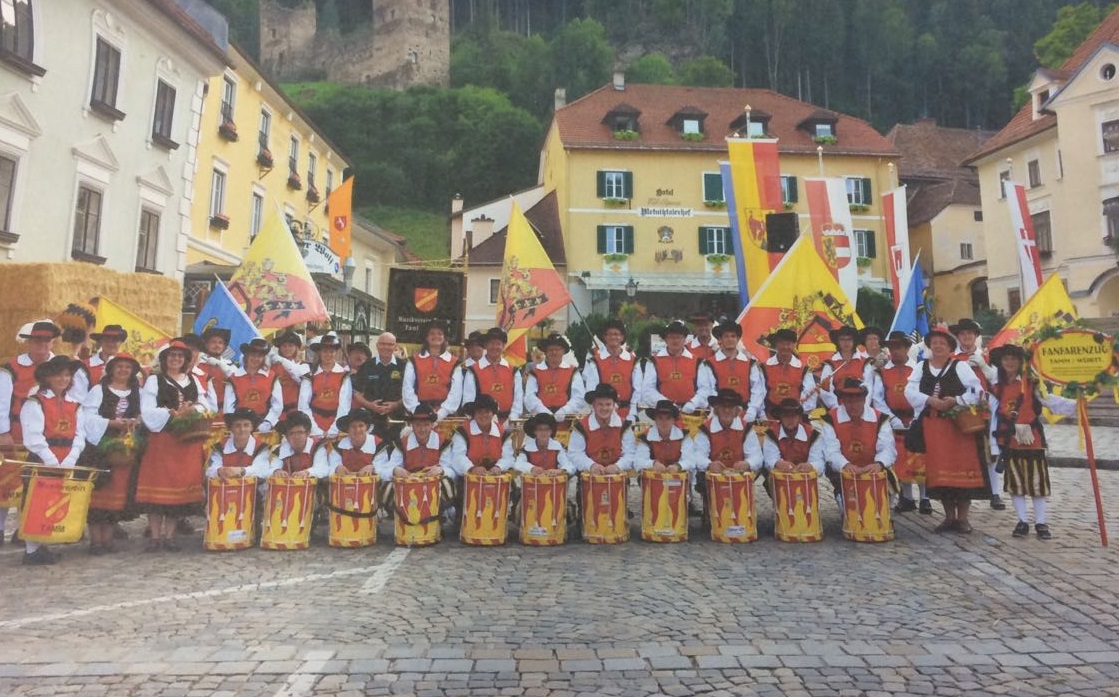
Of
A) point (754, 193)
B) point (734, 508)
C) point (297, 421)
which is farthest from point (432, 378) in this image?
point (754, 193)

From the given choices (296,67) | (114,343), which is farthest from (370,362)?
(296,67)

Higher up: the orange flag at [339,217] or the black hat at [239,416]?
the orange flag at [339,217]

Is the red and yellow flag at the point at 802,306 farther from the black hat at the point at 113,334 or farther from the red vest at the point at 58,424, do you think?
the red vest at the point at 58,424

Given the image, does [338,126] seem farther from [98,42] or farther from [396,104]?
[98,42]

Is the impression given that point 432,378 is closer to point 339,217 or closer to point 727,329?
point 727,329

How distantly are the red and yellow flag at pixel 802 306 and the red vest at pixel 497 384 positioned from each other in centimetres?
340

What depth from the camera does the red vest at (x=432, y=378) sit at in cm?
873

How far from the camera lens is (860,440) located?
7.52 metres

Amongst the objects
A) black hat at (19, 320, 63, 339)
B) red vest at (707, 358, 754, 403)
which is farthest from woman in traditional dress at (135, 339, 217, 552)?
red vest at (707, 358, 754, 403)

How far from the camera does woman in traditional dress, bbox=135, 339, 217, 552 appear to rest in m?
6.92

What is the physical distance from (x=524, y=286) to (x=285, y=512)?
188 inches

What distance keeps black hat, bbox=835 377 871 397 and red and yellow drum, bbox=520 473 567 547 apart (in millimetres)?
3019

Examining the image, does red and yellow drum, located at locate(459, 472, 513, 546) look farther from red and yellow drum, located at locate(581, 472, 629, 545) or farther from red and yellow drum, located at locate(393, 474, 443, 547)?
red and yellow drum, located at locate(581, 472, 629, 545)

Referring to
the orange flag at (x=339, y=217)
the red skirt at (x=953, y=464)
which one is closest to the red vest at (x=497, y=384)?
the red skirt at (x=953, y=464)
